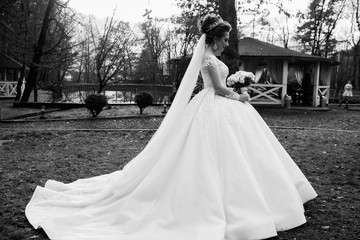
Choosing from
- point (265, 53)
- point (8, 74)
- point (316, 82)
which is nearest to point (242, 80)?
point (265, 53)

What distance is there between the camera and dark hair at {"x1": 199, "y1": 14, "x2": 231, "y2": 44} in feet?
15.0

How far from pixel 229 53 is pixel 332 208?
7.45m

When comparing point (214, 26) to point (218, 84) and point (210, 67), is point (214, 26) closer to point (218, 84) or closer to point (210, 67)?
point (210, 67)

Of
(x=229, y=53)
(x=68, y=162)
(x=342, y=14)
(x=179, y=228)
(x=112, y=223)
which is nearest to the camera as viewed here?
(x=179, y=228)

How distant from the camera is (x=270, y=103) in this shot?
72.8 feet

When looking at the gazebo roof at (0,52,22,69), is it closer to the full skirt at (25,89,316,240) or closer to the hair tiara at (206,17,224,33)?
the full skirt at (25,89,316,240)

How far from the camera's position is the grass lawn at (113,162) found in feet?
13.9

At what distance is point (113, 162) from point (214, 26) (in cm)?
410

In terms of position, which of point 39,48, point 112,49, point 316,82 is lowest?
point 316,82

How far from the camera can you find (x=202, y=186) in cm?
389

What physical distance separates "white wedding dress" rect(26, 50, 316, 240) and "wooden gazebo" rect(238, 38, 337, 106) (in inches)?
645

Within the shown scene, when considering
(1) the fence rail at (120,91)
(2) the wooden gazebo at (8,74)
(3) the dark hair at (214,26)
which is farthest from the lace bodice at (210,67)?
(2) the wooden gazebo at (8,74)

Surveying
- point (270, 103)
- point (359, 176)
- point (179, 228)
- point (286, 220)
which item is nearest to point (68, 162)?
point (179, 228)

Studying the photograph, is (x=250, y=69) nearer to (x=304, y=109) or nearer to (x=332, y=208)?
(x=304, y=109)
